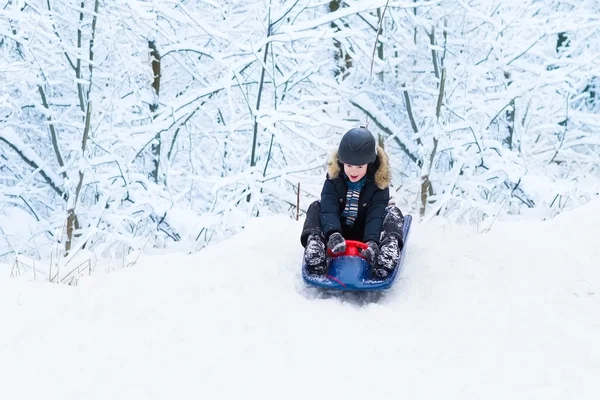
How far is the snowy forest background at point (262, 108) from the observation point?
5.72 metres

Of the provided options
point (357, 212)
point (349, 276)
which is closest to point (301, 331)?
point (349, 276)

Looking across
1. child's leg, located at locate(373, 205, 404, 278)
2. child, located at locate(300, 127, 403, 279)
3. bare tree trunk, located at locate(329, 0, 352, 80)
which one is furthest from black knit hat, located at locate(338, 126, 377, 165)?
bare tree trunk, located at locate(329, 0, 352, 80)

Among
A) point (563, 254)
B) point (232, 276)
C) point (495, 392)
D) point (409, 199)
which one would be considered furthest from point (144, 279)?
point (409, 199)

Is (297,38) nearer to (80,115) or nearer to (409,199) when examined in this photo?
(409,199)

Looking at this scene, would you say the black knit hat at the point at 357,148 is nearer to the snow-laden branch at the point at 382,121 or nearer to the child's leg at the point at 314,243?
the child's leg at the point at 314,243

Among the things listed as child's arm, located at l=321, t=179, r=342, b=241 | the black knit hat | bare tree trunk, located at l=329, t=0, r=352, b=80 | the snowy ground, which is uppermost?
bare tree trunk, located at l=329, t=0, r=352, b=80

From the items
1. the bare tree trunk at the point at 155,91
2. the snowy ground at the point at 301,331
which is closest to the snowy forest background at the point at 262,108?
the bare tree trunk at the point at 155,91

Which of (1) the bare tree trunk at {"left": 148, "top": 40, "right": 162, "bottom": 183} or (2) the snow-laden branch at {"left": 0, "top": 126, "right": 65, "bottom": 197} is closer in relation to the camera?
(2) the snow-laden branch at {"left": 0, "top": 126, "right": 65, "bottom": 197}

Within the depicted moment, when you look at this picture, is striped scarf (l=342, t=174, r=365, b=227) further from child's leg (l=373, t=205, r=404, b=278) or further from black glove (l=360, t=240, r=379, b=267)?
black glove (l=360, t=240, r=379, b=267)

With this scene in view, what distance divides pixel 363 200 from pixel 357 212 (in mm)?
90

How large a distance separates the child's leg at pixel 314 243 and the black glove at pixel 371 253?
0.25 m

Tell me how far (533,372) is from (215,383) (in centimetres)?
133

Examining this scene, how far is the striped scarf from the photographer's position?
13.1ft

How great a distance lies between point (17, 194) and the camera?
22.4 ft
